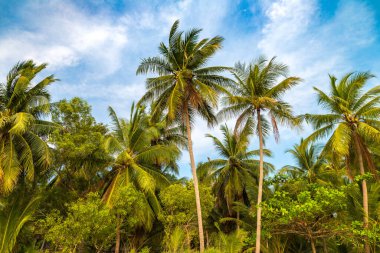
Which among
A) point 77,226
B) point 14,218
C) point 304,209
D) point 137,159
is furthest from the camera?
point 137,159

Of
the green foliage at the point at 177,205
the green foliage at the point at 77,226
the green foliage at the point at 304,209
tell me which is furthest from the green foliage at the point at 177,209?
the green foliage at the point at 304,209

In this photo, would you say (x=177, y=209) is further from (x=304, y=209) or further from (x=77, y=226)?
(x=304, y=209)

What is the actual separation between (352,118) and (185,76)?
989cm

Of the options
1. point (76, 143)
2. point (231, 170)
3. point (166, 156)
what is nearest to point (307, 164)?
point (231, 170)

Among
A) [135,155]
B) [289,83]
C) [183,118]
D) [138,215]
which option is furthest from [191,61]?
[138,215]

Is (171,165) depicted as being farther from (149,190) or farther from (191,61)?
(191,61)

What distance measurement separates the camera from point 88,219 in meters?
14.0

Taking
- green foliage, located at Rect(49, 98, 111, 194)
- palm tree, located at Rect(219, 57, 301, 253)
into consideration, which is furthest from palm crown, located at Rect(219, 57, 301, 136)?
green foliage, located at Rect(49, 98, 111, 194)

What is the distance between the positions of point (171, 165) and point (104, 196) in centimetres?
849

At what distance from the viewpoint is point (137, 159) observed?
778 inches

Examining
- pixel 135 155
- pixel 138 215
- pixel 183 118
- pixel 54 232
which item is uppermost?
pixel 183 118

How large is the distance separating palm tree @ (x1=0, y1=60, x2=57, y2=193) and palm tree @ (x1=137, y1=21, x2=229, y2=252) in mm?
6075

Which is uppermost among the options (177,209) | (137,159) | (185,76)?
(185,76)

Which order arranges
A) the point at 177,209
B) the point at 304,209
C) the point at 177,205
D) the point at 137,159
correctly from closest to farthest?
the point at 304,209, the point at 177,205, the point at 177,209, the point at 137,159
